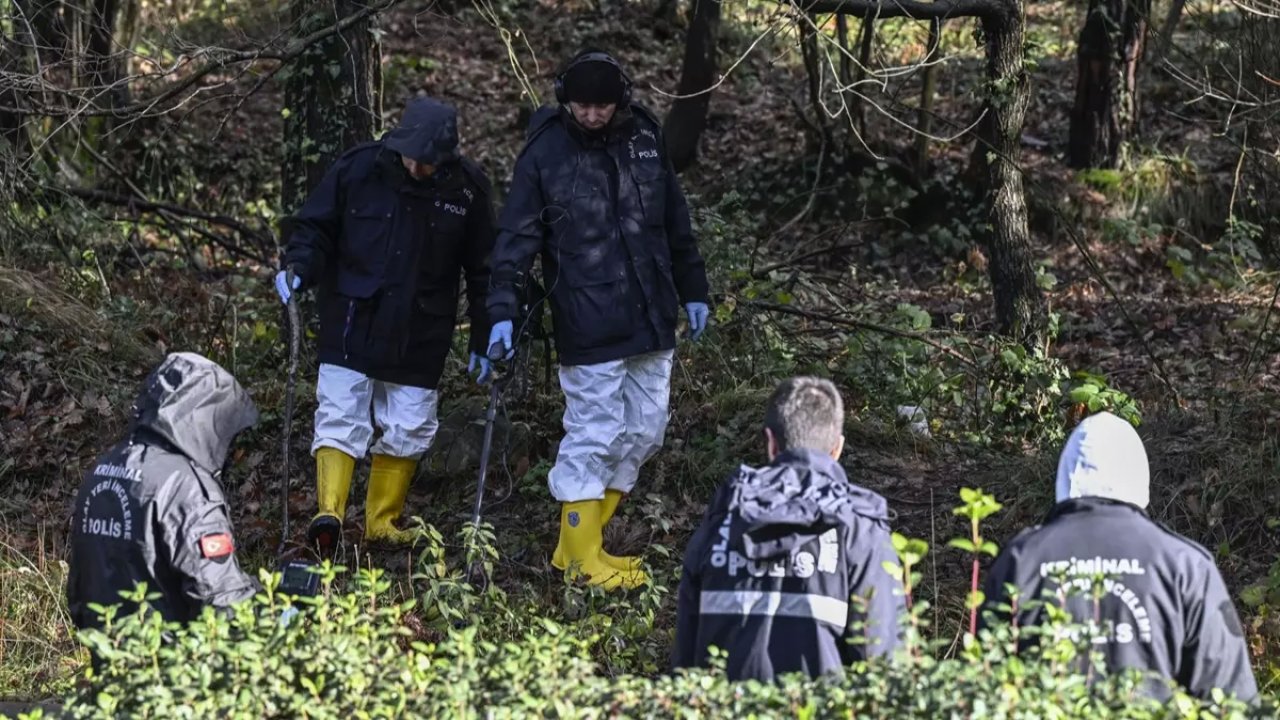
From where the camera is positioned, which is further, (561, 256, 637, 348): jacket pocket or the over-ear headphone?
(561, 256, 637, 348): jacket pocket

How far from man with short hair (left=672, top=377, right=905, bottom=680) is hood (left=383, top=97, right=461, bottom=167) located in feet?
9.69

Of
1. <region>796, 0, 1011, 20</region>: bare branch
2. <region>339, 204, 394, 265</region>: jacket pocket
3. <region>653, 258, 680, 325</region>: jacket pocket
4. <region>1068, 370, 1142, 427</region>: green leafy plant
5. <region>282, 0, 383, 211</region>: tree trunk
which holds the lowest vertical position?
<region>1068, 370, 1142, 427</region>: green leafy plant

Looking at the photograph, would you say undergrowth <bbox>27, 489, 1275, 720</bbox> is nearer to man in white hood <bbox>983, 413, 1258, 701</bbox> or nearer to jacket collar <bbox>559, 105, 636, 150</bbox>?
man in white hood <bbox>983, 413, 1258, 701</bbox>

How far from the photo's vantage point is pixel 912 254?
12.7 metres

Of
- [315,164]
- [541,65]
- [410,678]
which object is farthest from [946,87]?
[410,678]

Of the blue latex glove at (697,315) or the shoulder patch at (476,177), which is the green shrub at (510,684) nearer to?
the blue latex glove at (697,315)

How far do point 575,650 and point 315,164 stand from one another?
4.21m

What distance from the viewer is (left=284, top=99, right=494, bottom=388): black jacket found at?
653 centimetres

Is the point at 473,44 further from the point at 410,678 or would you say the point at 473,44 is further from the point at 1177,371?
the point at 410,678

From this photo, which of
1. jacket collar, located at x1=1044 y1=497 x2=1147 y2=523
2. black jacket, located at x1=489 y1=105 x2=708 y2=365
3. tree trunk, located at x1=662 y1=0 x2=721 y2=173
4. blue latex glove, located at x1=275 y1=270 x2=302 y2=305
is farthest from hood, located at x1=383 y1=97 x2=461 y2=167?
tree trunk, located at x1=662 y1=0 x2=721 y2=173

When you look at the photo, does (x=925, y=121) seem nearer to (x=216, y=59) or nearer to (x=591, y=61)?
(x=216, y=59)

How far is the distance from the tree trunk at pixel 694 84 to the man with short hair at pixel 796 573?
372 inches

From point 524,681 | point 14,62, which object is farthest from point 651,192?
point 14,62

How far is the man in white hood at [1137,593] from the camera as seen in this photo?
3.69 metres
